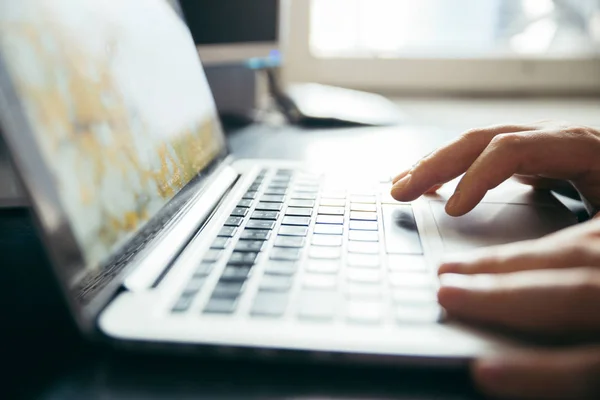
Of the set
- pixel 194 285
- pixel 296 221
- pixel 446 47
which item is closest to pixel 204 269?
pixel 194 285

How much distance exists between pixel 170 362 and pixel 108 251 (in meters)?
0.09

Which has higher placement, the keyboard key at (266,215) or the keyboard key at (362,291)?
the keyboard key at (362,291)

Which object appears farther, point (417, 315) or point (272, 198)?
point (272, 198)

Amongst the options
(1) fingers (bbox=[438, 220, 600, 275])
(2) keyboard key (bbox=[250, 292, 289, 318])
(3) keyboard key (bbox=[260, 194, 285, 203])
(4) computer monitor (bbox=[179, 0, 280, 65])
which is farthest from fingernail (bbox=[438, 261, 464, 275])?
(4) computer monitor (bbox=[179, 0, 280, 65])

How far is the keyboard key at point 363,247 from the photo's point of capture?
40 cm

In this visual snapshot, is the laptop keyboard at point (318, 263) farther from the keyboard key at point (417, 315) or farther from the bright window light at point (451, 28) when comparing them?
the bright window light at point (451, 28)

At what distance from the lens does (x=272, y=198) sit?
0.52 metres

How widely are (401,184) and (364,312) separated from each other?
0.67 feet

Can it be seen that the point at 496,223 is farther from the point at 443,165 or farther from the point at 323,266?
the point at 323,266

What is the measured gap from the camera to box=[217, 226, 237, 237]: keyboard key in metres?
0.42

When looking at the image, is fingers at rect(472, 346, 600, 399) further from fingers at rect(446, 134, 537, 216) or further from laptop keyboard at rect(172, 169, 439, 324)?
fingers at rect(446, 134, 537, 216)

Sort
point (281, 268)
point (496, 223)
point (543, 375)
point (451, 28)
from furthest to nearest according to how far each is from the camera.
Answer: point (451, 28) < point (496, 223) < point (281, 268) < point (543, 375)

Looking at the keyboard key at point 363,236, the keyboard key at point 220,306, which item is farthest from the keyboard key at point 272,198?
the keyboard key at point 220,306

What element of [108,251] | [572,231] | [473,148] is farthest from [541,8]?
[108,251]
